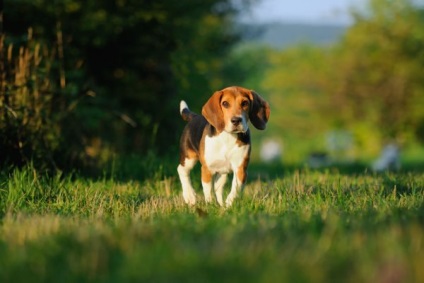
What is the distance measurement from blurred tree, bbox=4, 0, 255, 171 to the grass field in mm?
5476

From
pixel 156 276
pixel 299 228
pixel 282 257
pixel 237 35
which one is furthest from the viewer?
pixel 237 35

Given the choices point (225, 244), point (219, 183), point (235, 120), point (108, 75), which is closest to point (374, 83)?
point (108, 75)

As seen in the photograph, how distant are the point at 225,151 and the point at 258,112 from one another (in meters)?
0.53

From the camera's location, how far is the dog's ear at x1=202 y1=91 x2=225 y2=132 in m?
7.54

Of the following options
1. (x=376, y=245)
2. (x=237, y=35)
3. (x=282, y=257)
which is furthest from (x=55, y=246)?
(x=237, y=35)

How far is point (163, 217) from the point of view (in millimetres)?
5988

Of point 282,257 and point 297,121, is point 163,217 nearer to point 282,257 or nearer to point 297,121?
point 282,257

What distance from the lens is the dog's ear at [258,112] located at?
7.74 metres

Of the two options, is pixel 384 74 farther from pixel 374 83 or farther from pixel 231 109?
pixel 231 109

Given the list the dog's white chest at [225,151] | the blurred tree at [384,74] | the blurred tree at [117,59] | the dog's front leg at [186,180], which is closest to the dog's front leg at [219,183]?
the dog's front leg at [186,180]

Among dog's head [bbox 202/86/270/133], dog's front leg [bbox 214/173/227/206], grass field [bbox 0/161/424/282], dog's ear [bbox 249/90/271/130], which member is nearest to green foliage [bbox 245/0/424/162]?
dog's front leg [bbox 214/173/227/206]

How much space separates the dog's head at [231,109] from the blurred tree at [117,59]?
4127 mm

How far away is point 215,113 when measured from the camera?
7.57 metres

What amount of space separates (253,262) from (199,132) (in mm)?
4357
